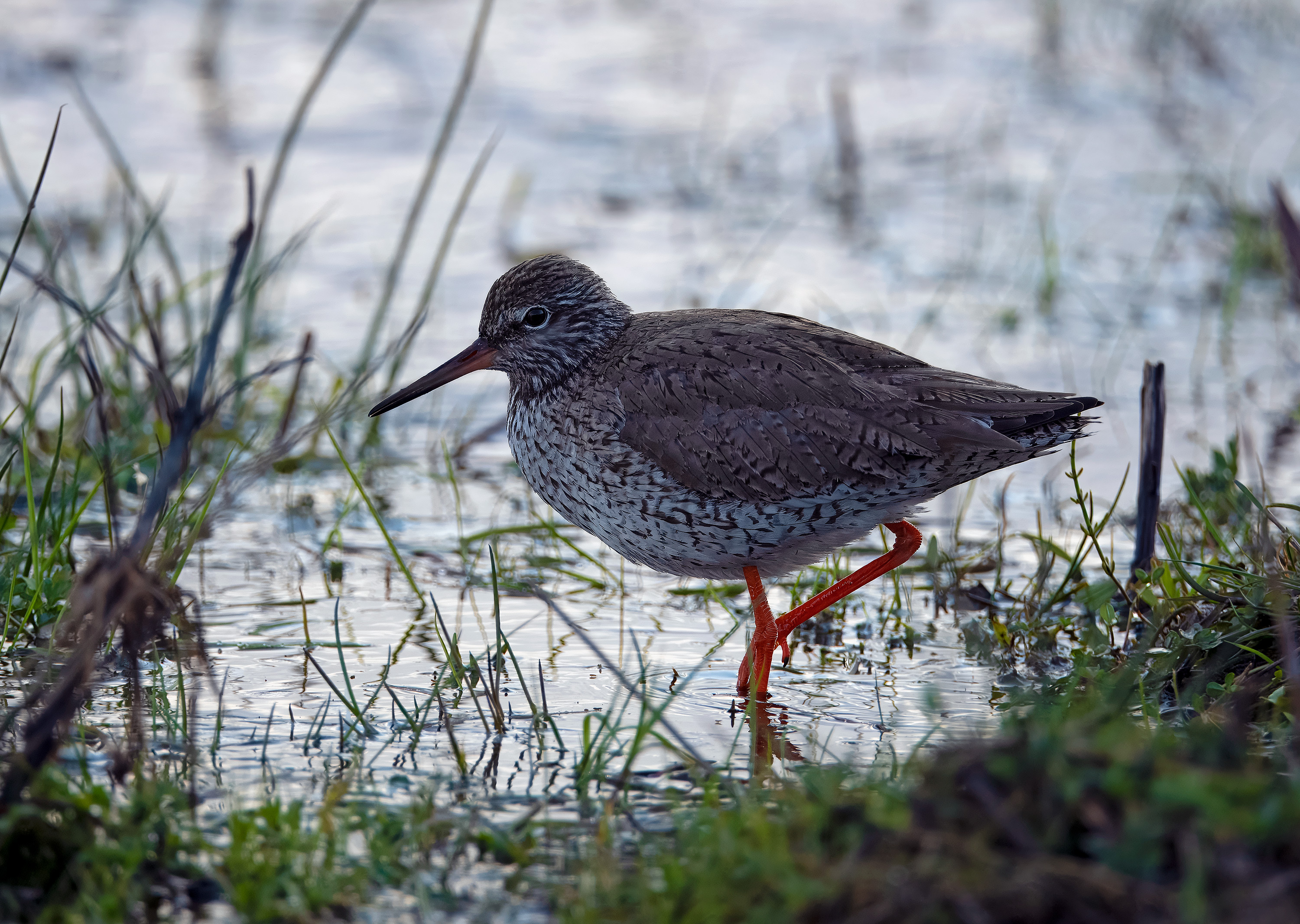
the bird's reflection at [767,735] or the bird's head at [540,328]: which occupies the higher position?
the bird's head at [540,328]

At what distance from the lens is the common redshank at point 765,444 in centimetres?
503

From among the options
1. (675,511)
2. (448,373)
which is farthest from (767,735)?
(448,373)

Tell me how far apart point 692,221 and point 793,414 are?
5.98m

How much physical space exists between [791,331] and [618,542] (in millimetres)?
1002

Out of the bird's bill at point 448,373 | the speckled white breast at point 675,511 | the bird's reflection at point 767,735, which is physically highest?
the bird's bill at point 448,373

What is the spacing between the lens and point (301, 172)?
11.2 m

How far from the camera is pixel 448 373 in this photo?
5832 mm

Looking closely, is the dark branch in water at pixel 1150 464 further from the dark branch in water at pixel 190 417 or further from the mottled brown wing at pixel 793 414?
the dark branch in water at pixel 190 417

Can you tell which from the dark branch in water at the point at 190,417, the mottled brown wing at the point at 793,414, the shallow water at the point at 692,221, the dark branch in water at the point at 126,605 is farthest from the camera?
the shallow water at the point at 692,221

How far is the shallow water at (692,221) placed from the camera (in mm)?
5234

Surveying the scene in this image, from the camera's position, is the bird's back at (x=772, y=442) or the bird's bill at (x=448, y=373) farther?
the bird's bill at (x=448, y=373)

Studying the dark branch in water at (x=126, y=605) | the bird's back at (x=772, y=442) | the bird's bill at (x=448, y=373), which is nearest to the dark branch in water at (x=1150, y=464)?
the bird's back at (x=772, y=442)

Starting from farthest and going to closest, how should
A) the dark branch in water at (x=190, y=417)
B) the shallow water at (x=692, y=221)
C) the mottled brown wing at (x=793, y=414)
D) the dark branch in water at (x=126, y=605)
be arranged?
the shallow water at (x=692, y=221)
the mottled brown wing at (x=793, y=414)
the dark branch in water at (x=190, y=417)
the dark branch in water at (x=126, y=605)

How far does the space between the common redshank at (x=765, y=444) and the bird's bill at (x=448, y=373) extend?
54 centimetres
